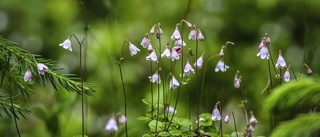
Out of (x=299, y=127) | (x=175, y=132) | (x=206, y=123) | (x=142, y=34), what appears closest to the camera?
(x=299, y=127)

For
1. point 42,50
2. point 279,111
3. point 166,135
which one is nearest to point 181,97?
point 42,50

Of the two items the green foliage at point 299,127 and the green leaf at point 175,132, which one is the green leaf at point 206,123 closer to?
the green leaf at point 175,132

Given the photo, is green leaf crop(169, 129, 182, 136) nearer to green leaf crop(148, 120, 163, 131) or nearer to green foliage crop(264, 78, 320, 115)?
green leaf crop(148, 120, 163, 131)

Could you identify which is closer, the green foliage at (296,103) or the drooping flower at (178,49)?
the green foliage at (296,103)

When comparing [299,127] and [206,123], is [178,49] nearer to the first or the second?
[206,123]

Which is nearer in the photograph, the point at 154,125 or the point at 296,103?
the point at 296,103

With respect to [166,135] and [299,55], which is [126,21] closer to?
[299,55]

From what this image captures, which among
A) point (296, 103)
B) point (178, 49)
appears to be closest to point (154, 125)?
point (178, 49)

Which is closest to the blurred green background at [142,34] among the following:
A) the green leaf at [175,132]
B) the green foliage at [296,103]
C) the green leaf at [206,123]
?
the green leaf at [206,123]

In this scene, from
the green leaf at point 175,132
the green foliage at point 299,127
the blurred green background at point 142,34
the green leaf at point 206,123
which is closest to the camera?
the green foliage at point 299,127
